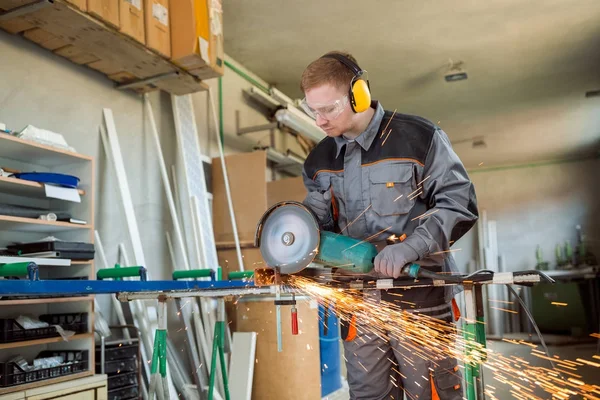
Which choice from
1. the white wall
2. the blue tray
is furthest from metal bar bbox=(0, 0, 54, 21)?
the white wall

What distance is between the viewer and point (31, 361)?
2.66 m

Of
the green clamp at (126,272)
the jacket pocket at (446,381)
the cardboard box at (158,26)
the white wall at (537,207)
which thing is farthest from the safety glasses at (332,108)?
the white wall at (537,207)

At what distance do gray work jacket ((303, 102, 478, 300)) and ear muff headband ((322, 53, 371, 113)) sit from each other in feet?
0.35

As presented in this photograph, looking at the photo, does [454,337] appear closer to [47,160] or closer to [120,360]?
[120,360]

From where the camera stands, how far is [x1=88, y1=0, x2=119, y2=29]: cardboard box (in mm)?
2698

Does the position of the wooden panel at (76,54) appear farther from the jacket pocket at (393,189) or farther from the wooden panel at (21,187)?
the jacket pocket at (393,189)

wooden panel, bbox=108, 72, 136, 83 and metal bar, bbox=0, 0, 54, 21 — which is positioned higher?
metal bar, bbox=0, 0, 54, 21

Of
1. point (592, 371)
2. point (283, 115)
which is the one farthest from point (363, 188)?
point (592, 371)

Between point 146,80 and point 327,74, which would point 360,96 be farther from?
point 146,80

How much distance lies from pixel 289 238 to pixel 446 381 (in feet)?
2.13

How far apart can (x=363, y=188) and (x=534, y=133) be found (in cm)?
801

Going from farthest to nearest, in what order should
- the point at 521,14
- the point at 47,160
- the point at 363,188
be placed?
the point at 521,14, the point at 47,160, the point at 363,188

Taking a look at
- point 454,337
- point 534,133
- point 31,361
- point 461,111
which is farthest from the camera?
point 534,133

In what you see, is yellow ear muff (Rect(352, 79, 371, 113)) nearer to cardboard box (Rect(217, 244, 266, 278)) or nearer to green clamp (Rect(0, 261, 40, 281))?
green clamp (Rect(0, 261, 40, 281))
